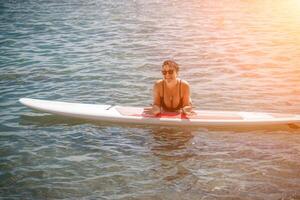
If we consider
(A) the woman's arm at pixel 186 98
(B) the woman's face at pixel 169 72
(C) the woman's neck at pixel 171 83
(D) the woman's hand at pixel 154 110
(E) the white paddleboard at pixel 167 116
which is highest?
(B) the woman's face at pixel 169 72

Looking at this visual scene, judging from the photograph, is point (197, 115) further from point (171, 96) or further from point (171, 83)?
point (171, 83)

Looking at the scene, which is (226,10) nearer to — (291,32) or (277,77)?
(291,32)

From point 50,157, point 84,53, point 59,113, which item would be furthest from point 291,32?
point 50,157

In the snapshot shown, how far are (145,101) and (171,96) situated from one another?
2463mm

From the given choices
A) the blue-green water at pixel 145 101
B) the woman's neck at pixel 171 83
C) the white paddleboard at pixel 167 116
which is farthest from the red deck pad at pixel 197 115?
the woman's neck at pixel 171 83

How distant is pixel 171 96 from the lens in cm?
1110

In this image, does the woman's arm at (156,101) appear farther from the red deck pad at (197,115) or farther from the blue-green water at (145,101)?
the blue-green water at (145,101)

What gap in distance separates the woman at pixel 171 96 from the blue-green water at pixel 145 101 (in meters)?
0.58

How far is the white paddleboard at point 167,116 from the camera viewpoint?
1083 cm

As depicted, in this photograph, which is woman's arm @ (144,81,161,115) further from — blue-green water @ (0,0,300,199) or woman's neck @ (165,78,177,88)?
blue-green water @ (0,0,300,199)

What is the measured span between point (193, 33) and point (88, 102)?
1242 centimetres

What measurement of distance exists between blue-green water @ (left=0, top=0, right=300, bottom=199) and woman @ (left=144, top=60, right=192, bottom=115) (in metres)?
0.58

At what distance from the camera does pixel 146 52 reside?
Answer: 20.2m

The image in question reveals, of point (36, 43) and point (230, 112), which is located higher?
point (36, 43)
